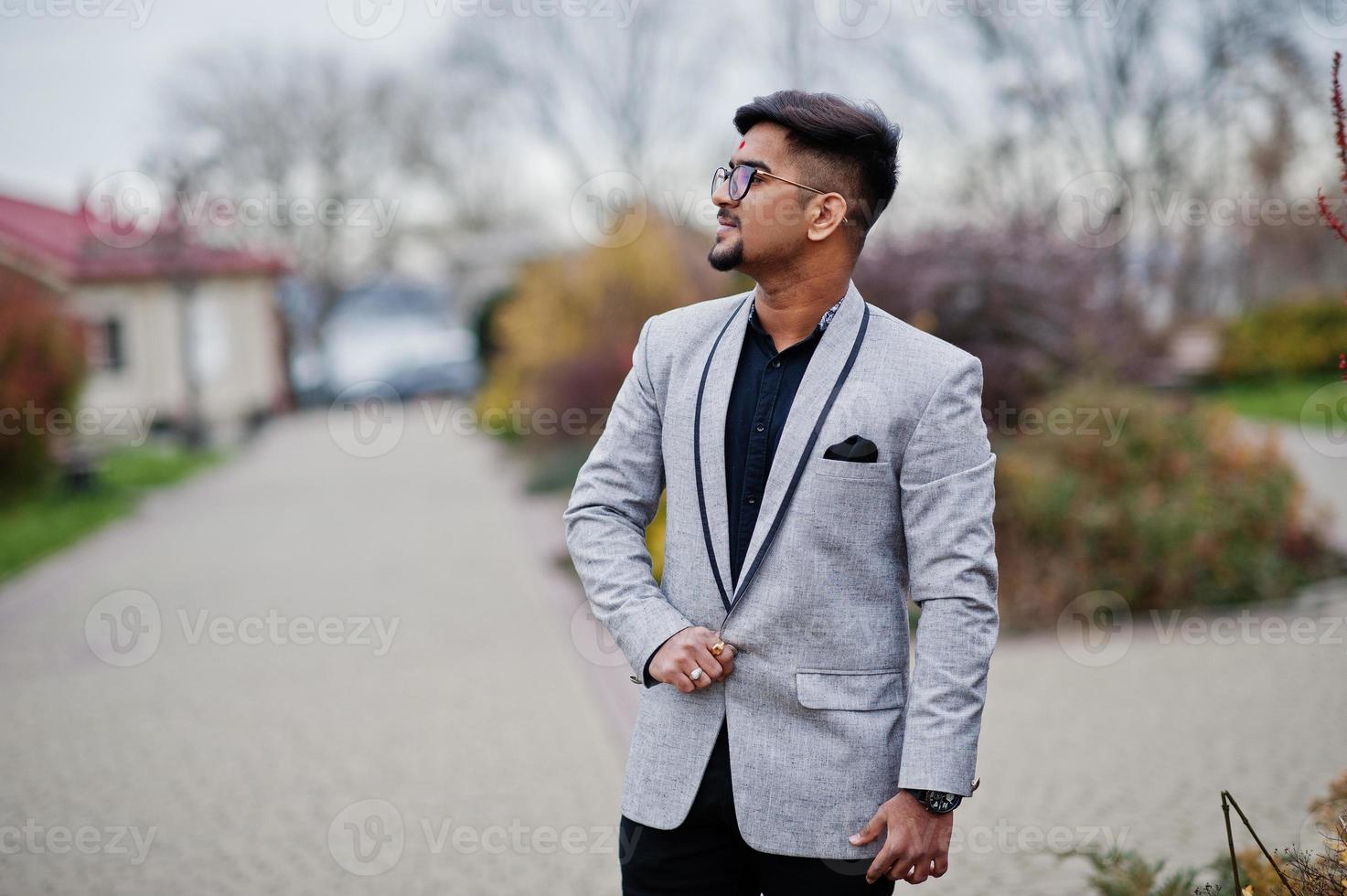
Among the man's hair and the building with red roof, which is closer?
the man's hair

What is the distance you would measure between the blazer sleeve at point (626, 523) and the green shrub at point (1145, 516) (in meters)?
5.19

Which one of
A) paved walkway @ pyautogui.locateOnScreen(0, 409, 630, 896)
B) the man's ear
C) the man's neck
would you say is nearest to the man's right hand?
the man's neck

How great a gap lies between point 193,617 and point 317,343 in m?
34.1

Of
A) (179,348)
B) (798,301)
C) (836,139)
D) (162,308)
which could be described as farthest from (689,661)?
(162,308)

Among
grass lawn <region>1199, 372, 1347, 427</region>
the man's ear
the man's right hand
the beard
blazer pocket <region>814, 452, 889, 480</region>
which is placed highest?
the man's ear

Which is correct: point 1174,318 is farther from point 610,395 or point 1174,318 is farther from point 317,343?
point 317,343

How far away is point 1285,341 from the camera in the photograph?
20.5 meters

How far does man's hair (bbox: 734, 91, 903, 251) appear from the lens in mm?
2100

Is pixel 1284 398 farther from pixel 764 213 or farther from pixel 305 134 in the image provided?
pixel 305 134

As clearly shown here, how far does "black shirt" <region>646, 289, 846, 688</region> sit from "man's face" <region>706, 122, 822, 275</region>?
0.17 metres

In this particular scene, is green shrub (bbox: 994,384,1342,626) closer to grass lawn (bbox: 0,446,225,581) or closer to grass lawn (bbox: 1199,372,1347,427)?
grass lawn (bbox: 1199,372,1347,427)

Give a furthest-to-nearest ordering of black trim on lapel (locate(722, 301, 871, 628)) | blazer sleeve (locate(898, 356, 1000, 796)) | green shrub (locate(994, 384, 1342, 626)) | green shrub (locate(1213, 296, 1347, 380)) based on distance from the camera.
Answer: green shrub (locate(1213, 296, 1347, 380)) < green shrub (locate(994, 384, 1342, 626)) < black trim on lapel (locate(722, 301, 871, 628)) < blazer sleeve (locate(898, 356, 1000, 796))

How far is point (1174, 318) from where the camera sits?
22.8m

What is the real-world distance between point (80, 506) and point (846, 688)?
46.8ft
